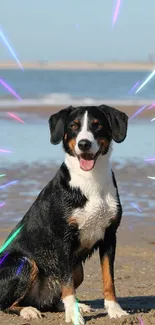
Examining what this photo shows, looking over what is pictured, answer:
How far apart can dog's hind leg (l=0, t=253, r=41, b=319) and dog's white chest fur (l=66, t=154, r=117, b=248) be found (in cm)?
54

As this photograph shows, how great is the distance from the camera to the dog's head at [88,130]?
5590 mm

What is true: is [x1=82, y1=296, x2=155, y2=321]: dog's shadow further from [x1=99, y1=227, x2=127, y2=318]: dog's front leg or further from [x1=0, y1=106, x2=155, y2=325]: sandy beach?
[x1=99, y1=227, x2=127, y2=318]: dog's front leg

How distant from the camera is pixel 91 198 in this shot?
226 inches

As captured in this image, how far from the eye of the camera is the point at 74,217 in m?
5.71

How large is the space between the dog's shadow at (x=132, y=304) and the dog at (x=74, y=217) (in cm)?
32

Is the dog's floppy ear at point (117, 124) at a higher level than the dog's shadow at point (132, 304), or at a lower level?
higher

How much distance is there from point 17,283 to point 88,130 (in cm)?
139

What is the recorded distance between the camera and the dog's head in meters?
5.59

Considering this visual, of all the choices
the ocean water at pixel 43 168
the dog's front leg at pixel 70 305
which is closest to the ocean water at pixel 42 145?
the ocean water at pixel 43 168

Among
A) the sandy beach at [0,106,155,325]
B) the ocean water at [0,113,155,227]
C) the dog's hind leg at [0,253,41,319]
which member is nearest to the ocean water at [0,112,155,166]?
the ocean water at [0,113,155,227]

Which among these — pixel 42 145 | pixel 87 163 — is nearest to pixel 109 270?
pixel 87 163

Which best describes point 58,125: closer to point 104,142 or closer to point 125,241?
point 104,142

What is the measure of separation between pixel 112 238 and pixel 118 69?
12286 cm

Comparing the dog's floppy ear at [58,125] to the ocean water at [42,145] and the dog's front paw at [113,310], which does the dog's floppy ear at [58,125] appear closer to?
the dog's front paw at [113,310]
